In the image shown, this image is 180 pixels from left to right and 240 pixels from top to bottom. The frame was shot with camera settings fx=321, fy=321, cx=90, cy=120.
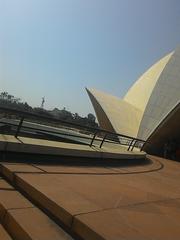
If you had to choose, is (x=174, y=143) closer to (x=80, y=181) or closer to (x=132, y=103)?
(x=132, y=103)

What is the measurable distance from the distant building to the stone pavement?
1732 cm

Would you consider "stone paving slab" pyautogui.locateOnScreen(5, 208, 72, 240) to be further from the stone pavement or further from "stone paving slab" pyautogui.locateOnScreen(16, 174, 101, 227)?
"stone paving slab" pyautogui.locateOnScreen(16, 174, 101, 227)

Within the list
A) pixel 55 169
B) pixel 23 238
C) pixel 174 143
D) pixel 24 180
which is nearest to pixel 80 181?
pixel 55 169

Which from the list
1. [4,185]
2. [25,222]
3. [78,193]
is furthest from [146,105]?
[25,222]

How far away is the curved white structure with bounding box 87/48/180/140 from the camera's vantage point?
23.6 metres

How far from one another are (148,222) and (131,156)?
7.06 metres

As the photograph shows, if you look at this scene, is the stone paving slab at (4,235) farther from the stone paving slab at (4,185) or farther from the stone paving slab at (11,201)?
the stone paving slab at (4,185)

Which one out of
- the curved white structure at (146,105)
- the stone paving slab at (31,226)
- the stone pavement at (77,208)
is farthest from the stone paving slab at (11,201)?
the curved white structure at (146,105)

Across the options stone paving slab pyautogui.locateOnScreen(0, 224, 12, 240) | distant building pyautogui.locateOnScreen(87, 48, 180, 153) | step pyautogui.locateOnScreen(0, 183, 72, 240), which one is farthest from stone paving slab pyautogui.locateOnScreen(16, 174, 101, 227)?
distant building pyautogui.locateOnScreen(87, 48, 180, 153)

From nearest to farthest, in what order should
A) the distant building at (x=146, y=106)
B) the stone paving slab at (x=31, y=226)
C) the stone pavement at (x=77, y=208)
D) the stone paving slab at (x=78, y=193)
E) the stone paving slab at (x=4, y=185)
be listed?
the stone paving slab at (x=31, y=226) < the stone pavement at (x=77, y=208) < the stone paving slab at (x=78, y=193) < the stone paving slab at (x=4, y=185) < the distant building at (x=146, y=106)

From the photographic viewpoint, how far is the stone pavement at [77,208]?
324 centimetres

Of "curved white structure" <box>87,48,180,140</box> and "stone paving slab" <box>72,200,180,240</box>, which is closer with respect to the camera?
"stone paving slab" <box>72,200,180,240</box>

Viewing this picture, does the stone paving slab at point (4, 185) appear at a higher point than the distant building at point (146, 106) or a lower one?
lower

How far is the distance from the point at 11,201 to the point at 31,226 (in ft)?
2.42
